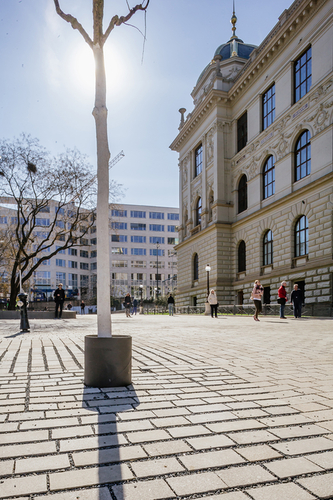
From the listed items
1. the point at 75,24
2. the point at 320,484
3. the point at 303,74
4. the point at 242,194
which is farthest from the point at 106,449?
the point at 242,194

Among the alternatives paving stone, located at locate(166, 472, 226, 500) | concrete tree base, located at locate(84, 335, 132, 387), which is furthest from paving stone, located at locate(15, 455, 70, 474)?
concrete tree base, located at locate(84, 335, 132, 387)

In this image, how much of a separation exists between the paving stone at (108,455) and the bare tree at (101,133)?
2.14m

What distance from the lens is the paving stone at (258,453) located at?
2.54 m

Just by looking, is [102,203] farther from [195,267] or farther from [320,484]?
[195,267]

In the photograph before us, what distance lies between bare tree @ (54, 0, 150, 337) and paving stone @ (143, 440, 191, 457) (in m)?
2.08

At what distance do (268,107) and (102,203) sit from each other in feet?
103

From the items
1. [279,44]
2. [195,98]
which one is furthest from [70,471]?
[195,98]

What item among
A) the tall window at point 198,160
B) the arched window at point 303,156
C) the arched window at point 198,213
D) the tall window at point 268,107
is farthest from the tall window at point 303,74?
the arched window at point 198,213

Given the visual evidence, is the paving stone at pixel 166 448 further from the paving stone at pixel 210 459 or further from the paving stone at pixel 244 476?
the paving stone at pixel 244 476

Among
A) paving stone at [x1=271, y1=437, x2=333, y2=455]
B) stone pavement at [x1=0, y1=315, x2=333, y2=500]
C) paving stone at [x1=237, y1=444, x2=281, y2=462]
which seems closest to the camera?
stone pavement at [x1=0, y1=315, x2=333, y2=500]

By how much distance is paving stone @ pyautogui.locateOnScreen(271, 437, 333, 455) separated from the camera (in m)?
2.67

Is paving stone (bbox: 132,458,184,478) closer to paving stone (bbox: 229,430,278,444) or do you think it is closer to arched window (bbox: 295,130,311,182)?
paving stone (bbox: 229,430,278,444)

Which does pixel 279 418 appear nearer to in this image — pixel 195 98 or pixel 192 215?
pixel 192 215

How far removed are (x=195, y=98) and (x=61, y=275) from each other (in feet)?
162
